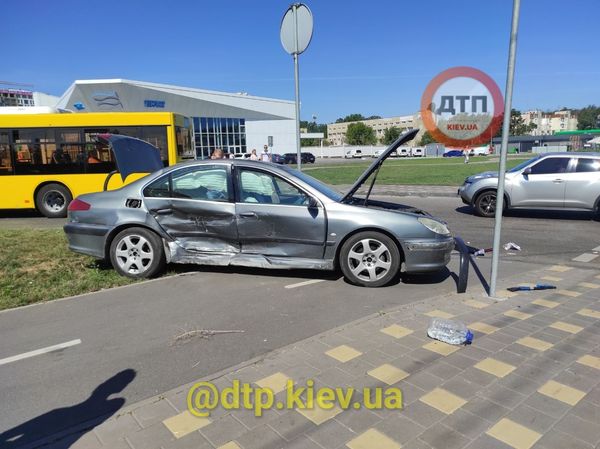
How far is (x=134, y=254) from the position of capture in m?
5.61

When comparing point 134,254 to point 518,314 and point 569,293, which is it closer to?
point 518,314

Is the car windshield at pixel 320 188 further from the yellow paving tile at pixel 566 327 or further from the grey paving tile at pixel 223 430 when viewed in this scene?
the grey paving tile at pixel 223 430

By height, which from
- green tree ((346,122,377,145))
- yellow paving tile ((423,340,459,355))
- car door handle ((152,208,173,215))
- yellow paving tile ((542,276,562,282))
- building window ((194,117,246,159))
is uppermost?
green tree ((346,122,377,145))

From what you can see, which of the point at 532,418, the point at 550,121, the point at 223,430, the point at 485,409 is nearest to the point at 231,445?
the point at 223,430

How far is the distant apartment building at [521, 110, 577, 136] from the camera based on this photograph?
5984 inches

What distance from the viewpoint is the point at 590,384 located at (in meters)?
2.90

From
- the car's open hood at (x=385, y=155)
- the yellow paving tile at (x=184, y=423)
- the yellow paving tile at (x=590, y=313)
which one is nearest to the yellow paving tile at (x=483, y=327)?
the yellow paving tile at (x=590, y=313)

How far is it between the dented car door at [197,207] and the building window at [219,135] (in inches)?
2002

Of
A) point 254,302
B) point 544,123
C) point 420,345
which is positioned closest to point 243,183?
point 254,302

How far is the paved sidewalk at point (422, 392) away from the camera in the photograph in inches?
94.1

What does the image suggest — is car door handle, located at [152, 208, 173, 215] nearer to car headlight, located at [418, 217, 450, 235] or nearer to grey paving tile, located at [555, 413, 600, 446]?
car headlight, located at [418, 217, 450, 235]

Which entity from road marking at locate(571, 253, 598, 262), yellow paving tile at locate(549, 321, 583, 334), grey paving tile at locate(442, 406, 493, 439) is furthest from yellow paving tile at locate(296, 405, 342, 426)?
road marking at locate(571, 253, 598, 262)

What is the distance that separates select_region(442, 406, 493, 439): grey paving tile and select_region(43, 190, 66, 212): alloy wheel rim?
11533 mm

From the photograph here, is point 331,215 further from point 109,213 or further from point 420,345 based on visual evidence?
point 109,213
